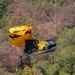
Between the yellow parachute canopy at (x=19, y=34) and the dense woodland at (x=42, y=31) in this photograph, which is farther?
the dense woodland at (x=42, y=31)

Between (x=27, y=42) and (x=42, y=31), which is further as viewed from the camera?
(x=42, y=31)

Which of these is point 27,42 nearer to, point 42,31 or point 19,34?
point 19,34

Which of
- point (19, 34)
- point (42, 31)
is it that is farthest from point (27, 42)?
point (42, 31)

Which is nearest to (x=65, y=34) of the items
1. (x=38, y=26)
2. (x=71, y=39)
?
(x=71, y=39)

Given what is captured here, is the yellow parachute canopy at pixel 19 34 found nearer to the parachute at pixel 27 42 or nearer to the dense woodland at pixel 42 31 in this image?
the parachute at pixel 27 42

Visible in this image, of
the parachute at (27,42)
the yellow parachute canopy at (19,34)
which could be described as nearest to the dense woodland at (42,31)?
the parachute at (27,42)

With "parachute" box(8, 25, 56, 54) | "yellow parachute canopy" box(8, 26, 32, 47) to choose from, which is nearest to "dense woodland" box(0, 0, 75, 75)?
"parachute" box(8, 25, 56, 54)

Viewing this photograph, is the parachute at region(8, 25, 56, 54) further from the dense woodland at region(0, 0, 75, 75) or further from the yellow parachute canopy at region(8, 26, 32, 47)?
the dense woodland at region(0, 0, 75, 75)
